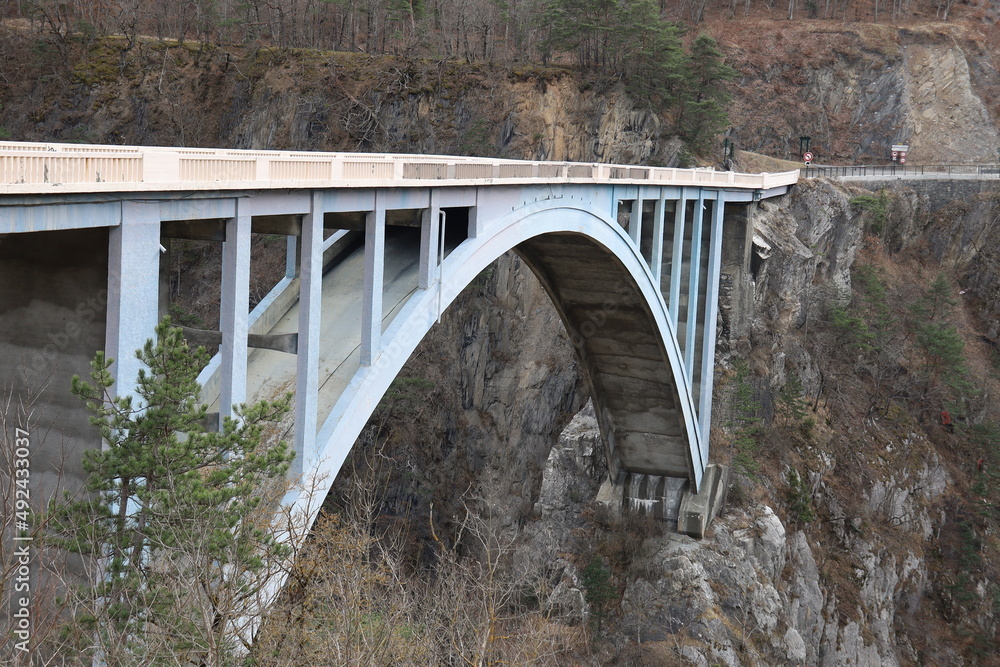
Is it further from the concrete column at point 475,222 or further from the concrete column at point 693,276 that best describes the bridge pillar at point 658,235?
the concrete column at point 475,222

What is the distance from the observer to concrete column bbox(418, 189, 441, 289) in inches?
529

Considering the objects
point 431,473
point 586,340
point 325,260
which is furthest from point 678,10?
point 325,260

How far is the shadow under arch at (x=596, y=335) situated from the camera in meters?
12.2

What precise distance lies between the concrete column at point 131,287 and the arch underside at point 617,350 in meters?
12.6

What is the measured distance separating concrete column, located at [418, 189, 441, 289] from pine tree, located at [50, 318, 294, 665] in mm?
4897

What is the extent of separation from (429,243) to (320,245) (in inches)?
107

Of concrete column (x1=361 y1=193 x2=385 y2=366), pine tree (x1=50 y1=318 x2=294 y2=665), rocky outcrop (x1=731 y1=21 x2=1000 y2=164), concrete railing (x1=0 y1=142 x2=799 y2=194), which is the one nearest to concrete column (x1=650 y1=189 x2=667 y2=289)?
concrete railing (x1=0 y1=142 x2=799 y2=194)

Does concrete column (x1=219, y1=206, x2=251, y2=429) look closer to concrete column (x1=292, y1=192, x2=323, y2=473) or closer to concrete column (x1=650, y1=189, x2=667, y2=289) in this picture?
concrete column (x1=292, y1=192, x2=323, y2=473)

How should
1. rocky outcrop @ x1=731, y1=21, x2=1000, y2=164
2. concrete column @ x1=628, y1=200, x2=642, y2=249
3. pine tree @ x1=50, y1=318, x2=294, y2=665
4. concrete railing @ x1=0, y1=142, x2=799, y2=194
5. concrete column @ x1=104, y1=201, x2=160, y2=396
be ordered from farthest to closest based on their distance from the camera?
rocky outcrop @ x1=731, y1=21, x2=1000, y2=164 → concrete column @ x1=628, y1=200, x2=642, y2=249 → concrete column @ x1=104, y1=201, x2=160, y2=396 → pine tree @ x1=50, y1=318, x2=294, y2=665 → concrete railing @ x1=0, y1=142, x2=799, y2=194

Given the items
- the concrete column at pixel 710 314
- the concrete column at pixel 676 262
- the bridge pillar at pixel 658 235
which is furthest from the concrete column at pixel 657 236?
the concrete column at pixel 710 314

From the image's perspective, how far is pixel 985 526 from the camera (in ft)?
113

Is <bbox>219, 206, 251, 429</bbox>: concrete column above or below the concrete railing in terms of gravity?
below

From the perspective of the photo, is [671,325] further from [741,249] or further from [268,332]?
[268,332]

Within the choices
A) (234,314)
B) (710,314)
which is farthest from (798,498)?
(234,314)
